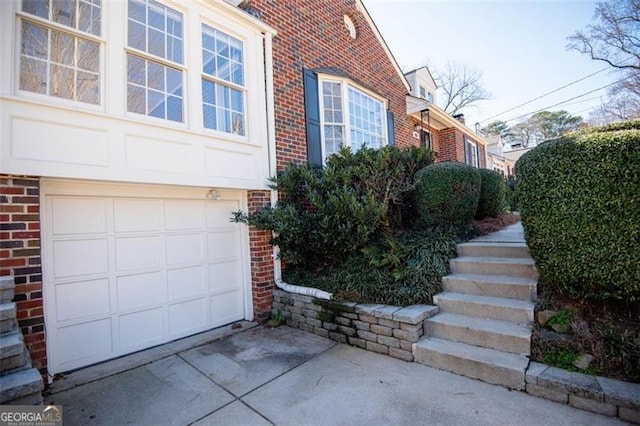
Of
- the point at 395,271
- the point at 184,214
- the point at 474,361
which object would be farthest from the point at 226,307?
the point at 474,361

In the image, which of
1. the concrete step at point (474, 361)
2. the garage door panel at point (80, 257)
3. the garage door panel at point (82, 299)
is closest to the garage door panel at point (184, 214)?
the garage door panel at point (80, 257)

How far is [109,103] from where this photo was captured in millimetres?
3467

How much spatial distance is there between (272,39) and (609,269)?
225 inches

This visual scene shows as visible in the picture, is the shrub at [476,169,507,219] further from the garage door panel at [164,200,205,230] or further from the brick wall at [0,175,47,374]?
the brick wall at [0,175,47,374]

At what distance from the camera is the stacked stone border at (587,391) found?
2.31m

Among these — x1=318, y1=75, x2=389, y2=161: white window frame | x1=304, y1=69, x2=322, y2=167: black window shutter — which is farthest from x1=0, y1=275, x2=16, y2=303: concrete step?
x1=318, y1=75, x2=389, y2=161: white window frame

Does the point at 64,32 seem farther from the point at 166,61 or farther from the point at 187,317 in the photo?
the point at 187,317

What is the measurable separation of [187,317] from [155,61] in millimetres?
3538

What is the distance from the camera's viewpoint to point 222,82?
472 centimetres

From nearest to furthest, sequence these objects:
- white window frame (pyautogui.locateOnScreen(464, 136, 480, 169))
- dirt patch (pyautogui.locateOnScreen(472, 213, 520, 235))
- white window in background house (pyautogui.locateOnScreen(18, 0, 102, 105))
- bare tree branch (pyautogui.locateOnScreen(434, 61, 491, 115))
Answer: white window in background house (pyautogui.locateOnScreen(18, 0, 102, 105)), dirt patch (pyautogui.locateOnScreen(472, 213, 520, 235)), white window frame (pyautogui.locateOnScreen(464, 136, 480, 169)), bare tree branch (pyautogui.locateOnScreen(434, 61, 491, 115))

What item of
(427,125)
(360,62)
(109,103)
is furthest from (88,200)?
(427,125)

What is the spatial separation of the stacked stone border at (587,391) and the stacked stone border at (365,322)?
1.14m

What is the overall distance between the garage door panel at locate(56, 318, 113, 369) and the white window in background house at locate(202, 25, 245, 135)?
116 inches

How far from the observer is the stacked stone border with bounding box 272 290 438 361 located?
3.50 meters
